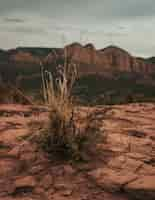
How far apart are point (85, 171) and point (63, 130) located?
462 millimetres

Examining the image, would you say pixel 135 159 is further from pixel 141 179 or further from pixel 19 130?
pixel 19 130

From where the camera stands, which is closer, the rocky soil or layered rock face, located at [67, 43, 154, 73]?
the rocky soil

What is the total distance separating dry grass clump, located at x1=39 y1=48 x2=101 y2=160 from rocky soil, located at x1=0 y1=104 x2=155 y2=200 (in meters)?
0.10

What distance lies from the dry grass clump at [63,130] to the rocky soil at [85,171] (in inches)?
3.9

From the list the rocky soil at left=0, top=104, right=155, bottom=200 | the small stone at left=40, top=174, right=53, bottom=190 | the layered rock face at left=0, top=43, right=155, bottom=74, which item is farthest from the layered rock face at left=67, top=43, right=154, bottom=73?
the small stone at left=40, top=174, right=53, bottom=190

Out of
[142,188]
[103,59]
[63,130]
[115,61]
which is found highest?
[103,59]

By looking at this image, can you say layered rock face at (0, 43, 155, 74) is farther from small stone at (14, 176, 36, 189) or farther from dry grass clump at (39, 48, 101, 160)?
→ small stone at (14, 176, 36, 189)

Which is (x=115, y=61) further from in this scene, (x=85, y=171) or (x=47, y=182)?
(x=47, y=182)

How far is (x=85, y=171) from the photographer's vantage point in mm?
2535

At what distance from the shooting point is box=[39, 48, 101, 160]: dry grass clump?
2.81m

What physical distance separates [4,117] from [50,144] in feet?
6.12

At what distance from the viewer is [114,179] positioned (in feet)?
7.84

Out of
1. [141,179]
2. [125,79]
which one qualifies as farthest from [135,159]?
[125,79]

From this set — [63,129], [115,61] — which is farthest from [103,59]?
[63,129]
